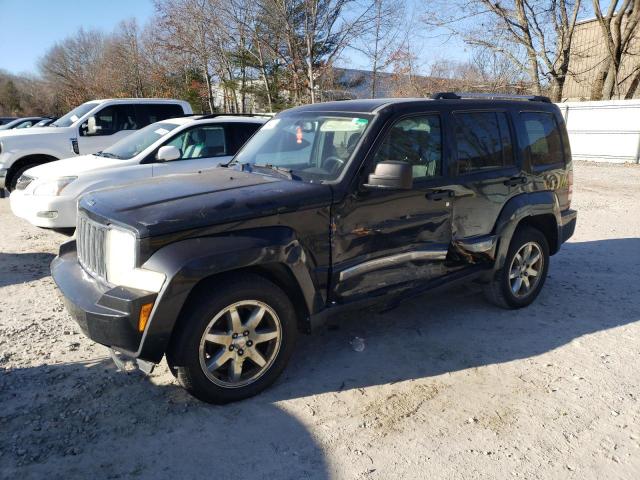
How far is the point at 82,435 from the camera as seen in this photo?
289 centimetres

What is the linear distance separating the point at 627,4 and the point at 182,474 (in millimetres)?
27498

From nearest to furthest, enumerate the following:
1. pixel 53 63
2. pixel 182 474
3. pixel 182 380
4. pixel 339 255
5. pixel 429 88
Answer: pixel 182 474
pixel 182 380
pixel 339 255
pixel 429 88
pixel 53 63

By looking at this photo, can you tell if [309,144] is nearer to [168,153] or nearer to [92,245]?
[92,245]

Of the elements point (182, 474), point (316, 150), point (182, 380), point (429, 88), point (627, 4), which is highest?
point (627, 4)

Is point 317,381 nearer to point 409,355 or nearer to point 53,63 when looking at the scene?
point 409,355

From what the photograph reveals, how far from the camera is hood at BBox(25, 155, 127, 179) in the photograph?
264 inches

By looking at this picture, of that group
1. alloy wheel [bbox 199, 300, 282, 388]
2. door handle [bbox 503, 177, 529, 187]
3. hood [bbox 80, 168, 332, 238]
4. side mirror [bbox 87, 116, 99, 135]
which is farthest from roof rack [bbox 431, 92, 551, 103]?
side mirror [bbox 87, 116, 99, 135]


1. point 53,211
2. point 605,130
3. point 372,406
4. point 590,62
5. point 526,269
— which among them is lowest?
point 372,406

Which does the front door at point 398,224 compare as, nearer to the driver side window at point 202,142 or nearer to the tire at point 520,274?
the tire at point 520,274

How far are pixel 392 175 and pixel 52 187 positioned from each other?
4.89m

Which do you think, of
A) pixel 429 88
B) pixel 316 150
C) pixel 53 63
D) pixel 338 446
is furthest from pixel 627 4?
pixel 53 63

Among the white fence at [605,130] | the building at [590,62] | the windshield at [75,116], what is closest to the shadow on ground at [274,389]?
the windshield at [75,116]

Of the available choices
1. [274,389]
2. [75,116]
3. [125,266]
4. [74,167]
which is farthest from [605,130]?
[125,266]

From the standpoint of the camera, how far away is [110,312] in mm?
2846
